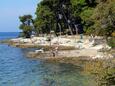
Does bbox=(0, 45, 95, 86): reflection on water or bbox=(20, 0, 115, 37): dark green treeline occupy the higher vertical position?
bbox=(20, 0, 115, 37): dark green treeline

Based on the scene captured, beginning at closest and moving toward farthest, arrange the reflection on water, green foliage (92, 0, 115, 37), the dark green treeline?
1. green foliage (92, 0, 115, 37)
2. the reflection on water
3. the dark green treeline

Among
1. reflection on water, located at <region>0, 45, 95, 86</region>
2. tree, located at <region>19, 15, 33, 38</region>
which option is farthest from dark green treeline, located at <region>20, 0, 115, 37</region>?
reflection on water, located at <region>0, 45, 95, 86</region>

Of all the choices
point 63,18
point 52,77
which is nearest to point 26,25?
point 63,18

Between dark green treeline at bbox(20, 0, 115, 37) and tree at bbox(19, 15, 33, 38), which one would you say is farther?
tree at bbox(19, 15, 33, 38)

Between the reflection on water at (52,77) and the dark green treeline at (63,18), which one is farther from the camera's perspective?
the dark green treeline at (63,18)

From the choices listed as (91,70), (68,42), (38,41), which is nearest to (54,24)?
(38,41)

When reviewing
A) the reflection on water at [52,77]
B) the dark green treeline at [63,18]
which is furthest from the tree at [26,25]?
the reflection on water at [52,77]

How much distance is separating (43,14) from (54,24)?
19.4 ft

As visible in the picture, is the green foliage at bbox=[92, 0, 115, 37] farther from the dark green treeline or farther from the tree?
the tree

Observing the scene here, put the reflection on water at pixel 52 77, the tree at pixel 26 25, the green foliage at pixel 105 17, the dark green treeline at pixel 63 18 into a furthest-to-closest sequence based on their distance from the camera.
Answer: the tree at pixel 26 25 < the dark green treeline at pixel 63 18 < the reflection on water at pixel 52 77 < the green foliage at pixel 105 17

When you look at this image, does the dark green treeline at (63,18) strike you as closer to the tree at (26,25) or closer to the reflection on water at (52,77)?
the tree at (26,25)

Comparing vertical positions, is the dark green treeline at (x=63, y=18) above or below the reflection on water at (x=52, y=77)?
above

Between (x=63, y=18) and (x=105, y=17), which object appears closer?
(x=105, y=17)

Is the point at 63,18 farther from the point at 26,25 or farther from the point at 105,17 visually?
the point at 105,17
